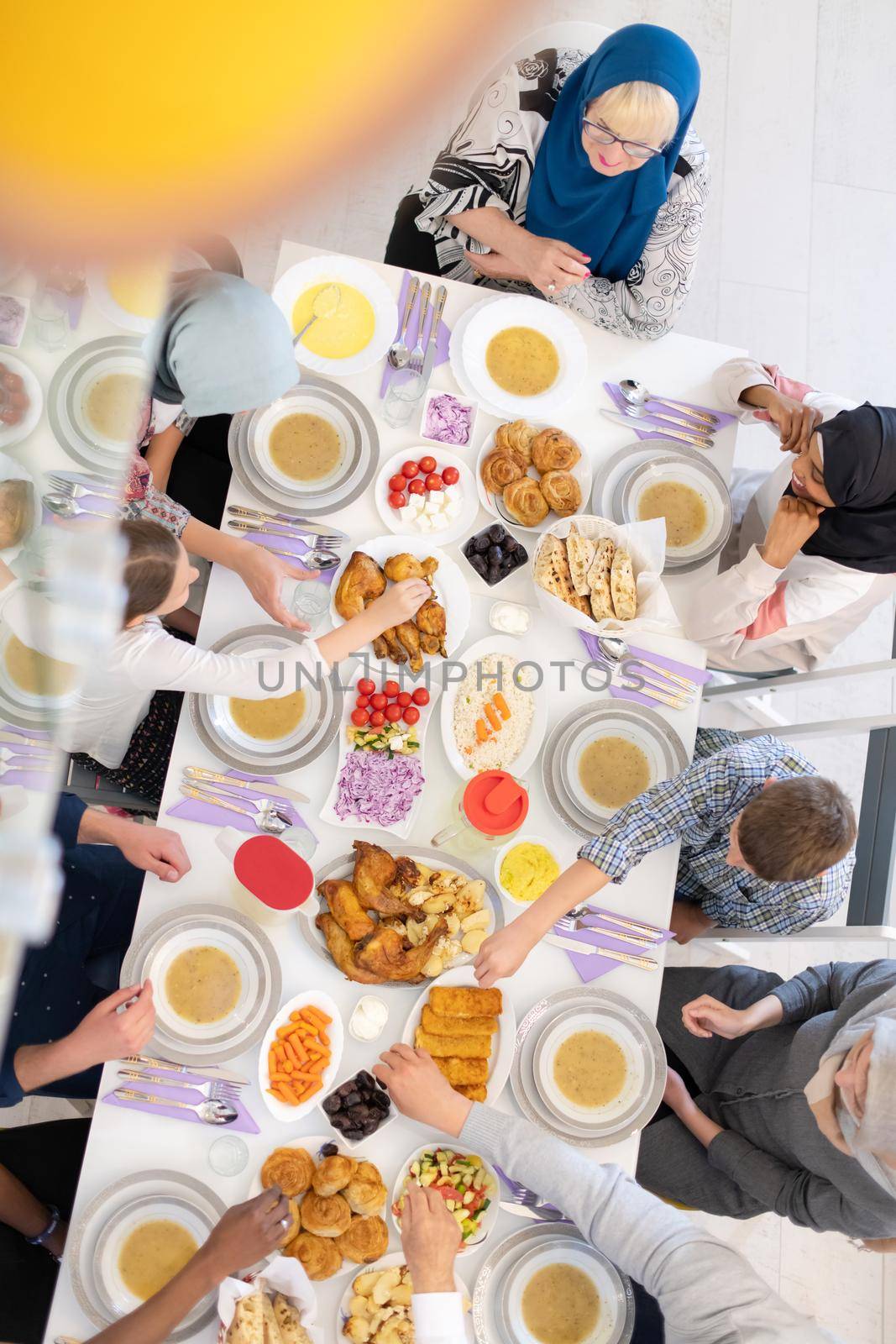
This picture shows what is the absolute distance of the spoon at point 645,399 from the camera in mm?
1939

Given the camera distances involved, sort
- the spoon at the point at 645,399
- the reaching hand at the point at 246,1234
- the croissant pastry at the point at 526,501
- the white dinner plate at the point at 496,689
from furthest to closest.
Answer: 1. the spoon at the point at 645,399
2. the croissant pastry at the point at 526,501
3. the white dinner plate at the point at 496,689
4. the reaching hand at the point at 246,1234

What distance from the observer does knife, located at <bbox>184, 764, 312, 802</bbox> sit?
5.50 ft

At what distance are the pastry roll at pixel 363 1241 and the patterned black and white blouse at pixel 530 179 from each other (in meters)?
1.69

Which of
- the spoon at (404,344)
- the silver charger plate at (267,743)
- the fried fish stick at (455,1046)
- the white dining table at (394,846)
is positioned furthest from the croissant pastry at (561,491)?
the fried fish stick at (455,1046)

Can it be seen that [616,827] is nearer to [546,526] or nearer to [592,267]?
[546,526]

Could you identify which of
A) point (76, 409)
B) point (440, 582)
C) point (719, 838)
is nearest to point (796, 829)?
point (719, 838)

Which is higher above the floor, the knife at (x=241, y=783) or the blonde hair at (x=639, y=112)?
the blonde hair at (x=639, y=112)

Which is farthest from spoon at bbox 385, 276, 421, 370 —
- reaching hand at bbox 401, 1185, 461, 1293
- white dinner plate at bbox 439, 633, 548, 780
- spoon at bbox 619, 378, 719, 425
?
reaching hand at bbox 401, 1185, 461, 1293

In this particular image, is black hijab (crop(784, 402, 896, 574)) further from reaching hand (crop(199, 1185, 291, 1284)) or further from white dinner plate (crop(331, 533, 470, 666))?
reaching hand (crop(199, 1185, 291, 1284))

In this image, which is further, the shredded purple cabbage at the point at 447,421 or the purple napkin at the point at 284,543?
the shredded purple cabbage at the point at 447,421

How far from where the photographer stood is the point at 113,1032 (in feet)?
4.94

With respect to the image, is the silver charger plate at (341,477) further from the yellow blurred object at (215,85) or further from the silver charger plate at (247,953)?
the yellow blurred object at (215,85)

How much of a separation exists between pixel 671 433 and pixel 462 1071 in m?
1.27

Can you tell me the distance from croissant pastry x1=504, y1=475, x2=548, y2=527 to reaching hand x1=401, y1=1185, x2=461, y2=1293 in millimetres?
1163
